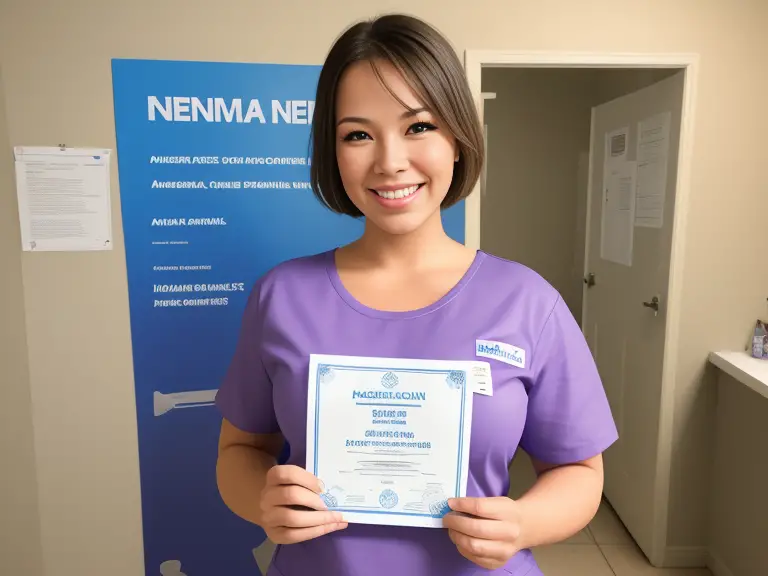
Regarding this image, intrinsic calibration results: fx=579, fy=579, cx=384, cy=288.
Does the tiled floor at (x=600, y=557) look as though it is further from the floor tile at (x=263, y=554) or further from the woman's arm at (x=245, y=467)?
the woman's arm at (x=245, y=467)

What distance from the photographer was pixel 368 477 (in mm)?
812

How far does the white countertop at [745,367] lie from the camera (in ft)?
6.64

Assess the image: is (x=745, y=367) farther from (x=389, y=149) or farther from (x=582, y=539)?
(x=389, y=149)

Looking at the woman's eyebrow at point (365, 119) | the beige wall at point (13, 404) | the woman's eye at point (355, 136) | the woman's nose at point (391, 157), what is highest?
the woman's eyebrow at point (365, 119)

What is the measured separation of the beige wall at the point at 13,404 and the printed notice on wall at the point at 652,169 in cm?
241

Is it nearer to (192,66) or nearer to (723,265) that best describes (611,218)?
(723,265)

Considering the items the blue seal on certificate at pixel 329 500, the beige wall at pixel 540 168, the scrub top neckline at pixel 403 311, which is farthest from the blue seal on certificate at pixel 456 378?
the beige wall at pixel 540 168

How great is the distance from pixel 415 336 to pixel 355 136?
310mm

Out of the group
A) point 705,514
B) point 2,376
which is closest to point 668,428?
point 705,514

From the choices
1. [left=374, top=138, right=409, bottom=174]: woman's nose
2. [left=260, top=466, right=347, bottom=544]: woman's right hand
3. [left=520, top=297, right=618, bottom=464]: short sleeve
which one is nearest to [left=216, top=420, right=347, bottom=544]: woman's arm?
[left=260, top=466, right=347, bottom=544]: woman's right hand

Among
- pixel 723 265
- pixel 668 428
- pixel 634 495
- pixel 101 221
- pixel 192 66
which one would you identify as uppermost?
pixel 192 66

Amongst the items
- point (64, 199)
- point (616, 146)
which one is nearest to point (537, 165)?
point (616, 146)

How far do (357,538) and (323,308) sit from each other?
1.12ft

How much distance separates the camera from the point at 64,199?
197cm
